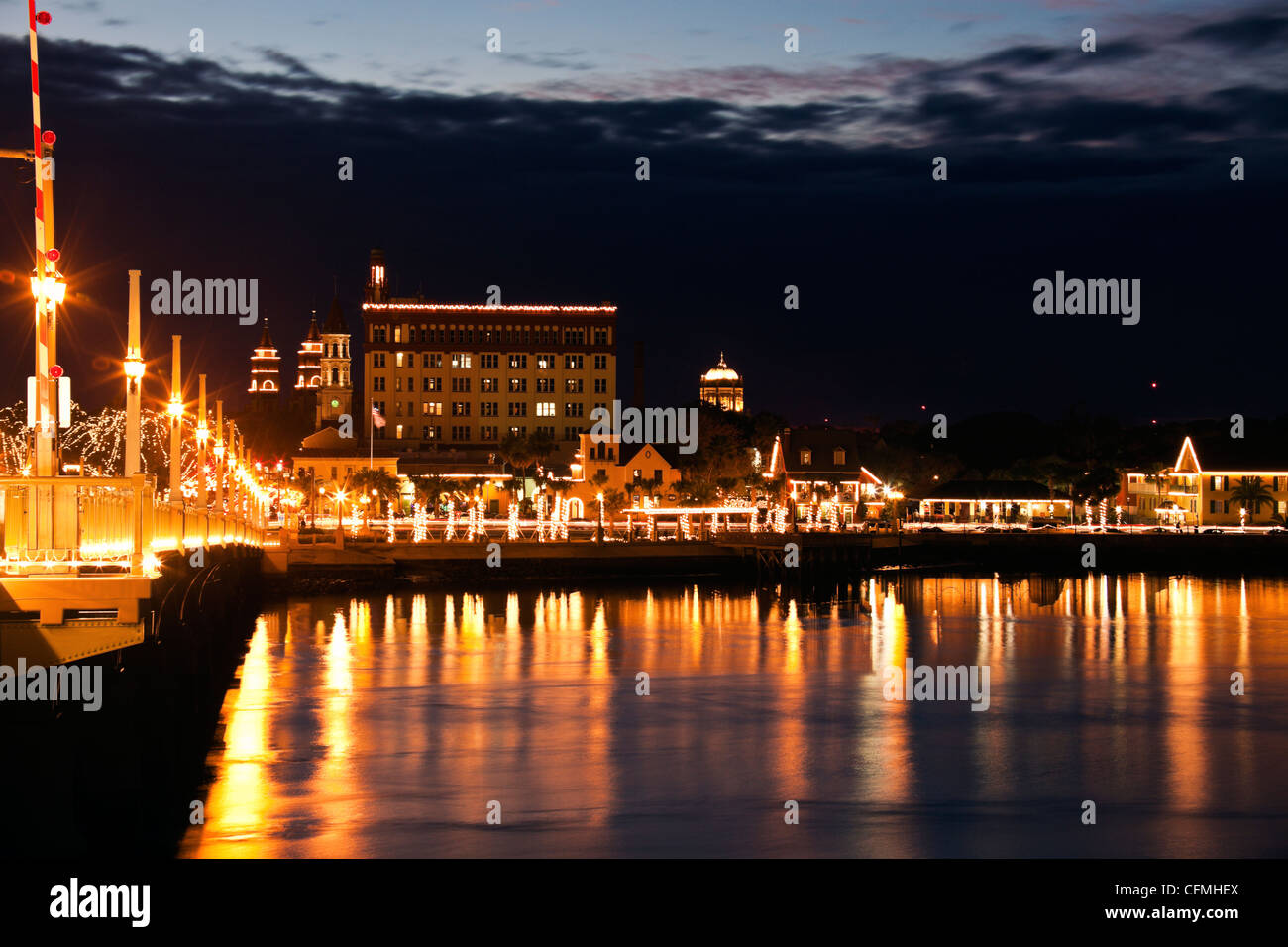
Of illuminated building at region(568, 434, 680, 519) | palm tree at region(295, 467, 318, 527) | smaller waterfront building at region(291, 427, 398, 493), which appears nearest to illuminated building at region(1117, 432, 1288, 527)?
illuminated building at region(568, 434, 680, 519)

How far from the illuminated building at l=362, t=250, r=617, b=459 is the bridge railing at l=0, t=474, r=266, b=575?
13612 centimetres

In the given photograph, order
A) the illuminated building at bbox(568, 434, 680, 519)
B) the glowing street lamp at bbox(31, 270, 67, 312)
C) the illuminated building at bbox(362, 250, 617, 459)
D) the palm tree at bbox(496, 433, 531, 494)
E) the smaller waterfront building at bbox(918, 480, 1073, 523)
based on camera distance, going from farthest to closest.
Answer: the illuminated building at bbox(362, 250, 617, 459), the smaller waterfront building at bbox(918, 480, 1073, 523), the palm tree at bbox(496, 433, 531, 494), the illuminated building at bbox(568, 434, 680, 519), the glowing street lamp at bbox(31, 270, 67, 312)

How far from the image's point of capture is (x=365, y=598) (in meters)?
80.0

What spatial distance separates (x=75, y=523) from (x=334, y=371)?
172 metres

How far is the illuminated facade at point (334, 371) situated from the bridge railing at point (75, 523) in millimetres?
159050

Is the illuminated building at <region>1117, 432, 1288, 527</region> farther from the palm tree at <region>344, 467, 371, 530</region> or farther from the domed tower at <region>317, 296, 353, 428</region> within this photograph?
the domed tower at <region>317, 296, 353, 428</region>

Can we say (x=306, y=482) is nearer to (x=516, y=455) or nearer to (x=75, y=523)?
(x=516, y=455)

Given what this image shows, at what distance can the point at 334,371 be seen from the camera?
190 metres

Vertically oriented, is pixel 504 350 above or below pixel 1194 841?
above

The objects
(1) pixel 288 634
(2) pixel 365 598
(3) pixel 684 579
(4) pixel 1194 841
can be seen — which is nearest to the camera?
(4) pixel 1194 841

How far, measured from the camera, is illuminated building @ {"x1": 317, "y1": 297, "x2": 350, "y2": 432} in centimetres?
18338

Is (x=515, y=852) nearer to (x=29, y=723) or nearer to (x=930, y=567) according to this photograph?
(x=29, y=723)
